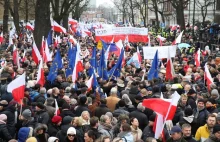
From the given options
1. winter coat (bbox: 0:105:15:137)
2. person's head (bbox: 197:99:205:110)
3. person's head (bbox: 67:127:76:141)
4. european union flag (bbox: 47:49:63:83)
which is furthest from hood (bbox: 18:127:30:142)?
european union flag (bbox: 47:49:63:83)

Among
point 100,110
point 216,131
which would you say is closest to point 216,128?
point 216,131

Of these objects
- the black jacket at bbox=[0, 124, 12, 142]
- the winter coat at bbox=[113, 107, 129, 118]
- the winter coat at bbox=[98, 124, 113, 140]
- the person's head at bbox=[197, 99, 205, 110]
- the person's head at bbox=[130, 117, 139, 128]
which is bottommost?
the black jacket at bbox=[0, 124, 12, 142]

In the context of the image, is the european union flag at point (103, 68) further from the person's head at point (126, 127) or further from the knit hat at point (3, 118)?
the person's head at point (126, 127)

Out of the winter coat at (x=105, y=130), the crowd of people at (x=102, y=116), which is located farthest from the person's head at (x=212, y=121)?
the winter coat at (x=105, y=130)

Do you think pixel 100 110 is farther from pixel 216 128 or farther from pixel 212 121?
pixel 216 128

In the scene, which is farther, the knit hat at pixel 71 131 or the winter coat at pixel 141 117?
the winter coat at pixel 141 117

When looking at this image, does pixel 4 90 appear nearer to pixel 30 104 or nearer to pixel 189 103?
pixel 30 104

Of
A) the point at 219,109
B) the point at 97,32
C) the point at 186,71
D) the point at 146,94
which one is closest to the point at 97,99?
the point at 146,94

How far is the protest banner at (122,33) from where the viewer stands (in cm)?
1967

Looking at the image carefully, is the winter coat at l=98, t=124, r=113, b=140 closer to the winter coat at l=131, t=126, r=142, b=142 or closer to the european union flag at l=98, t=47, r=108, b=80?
the winter coat at l=131, t=126, r=142, b=142

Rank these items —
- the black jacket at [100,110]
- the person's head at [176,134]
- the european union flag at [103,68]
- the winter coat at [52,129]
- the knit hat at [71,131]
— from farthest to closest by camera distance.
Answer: the european union flag at [103,68] → the black jacket at [100,110] → the winter coat at [52,129] → the knit hat at [71,131] → the person's head at [176,134]

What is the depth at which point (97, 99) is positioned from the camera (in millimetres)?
10570

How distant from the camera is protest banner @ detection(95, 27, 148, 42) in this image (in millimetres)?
19672

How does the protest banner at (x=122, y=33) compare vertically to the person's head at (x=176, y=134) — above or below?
above
